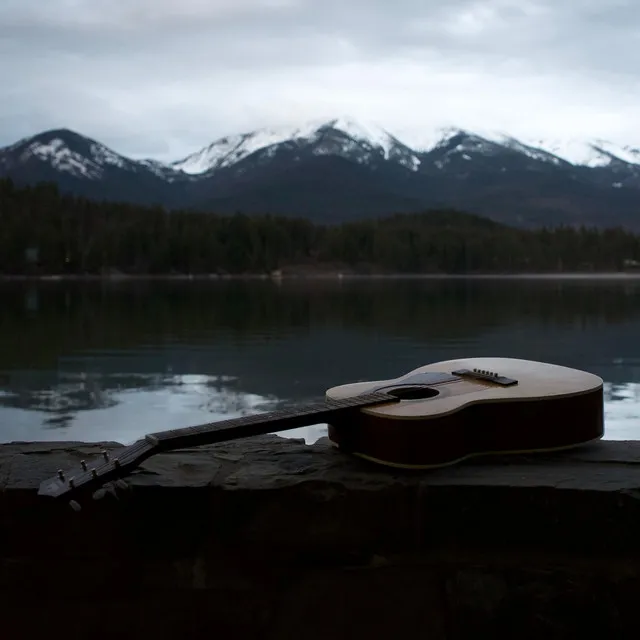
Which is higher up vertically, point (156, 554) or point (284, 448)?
point (284, 448)

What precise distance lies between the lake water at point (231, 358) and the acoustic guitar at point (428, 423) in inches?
130

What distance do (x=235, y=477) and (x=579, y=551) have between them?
0.86 metres

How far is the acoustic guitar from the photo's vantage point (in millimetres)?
2018

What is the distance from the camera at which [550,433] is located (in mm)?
2268

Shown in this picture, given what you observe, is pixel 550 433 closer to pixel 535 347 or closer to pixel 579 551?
pixel 579 551

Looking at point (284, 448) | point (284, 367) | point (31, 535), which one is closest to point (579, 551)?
point (284, 448)

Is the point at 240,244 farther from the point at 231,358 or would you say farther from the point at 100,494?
the point at 100,494

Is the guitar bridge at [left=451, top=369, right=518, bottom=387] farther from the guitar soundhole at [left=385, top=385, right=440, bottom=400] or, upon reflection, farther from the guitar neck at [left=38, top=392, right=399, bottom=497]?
the guitar neck at [left=38, top=392, right=399, bottom=497]

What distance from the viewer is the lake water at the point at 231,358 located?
22.1ft

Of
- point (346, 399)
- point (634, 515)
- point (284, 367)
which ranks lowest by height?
point (284, 367)

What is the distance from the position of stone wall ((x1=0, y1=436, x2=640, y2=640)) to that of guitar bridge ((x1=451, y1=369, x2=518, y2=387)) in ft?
1.21

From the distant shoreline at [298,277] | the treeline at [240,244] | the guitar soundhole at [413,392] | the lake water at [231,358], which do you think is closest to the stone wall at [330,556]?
the guitar soundhole at [413,392]

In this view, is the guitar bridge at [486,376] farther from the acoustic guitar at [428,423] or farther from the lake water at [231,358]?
the lake water at [231,358]

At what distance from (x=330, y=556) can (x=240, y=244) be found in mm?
96519
